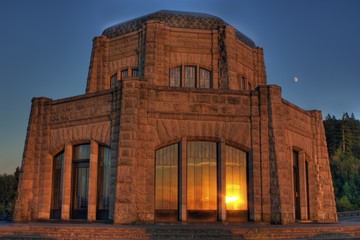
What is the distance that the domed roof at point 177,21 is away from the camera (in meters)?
26.1

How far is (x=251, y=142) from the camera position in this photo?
65.0 feet

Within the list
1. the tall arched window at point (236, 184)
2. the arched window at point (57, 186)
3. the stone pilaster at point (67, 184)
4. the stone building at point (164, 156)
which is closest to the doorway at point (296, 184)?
the stone building at point (164, 156)

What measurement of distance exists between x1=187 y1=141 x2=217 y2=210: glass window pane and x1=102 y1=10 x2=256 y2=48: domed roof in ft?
29.1

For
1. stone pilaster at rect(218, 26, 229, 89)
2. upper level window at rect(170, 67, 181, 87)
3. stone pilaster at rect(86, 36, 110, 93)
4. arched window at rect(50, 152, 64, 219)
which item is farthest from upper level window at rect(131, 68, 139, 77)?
arched window at rect(50, 152, 64, 219)

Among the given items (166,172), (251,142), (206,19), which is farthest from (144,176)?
(206,19)

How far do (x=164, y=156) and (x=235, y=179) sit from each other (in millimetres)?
3107

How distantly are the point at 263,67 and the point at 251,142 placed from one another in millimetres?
9585

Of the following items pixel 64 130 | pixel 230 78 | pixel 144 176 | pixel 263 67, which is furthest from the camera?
pixel 263 67

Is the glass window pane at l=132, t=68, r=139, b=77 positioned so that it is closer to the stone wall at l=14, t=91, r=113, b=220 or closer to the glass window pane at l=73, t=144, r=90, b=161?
the stone wall at l=14, t=91, r=113, b=220

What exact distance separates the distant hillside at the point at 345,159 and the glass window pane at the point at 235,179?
139 ft

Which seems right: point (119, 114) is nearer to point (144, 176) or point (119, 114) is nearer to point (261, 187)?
point (144, 176)

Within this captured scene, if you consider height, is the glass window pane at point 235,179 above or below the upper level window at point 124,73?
below

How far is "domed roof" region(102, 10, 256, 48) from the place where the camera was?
26.1m

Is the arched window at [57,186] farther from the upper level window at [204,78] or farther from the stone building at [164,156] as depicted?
the upper level window at [204,78]
